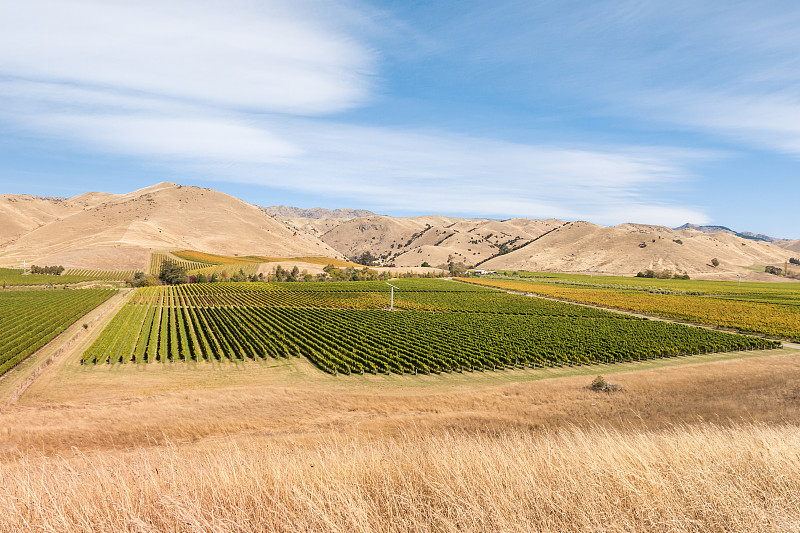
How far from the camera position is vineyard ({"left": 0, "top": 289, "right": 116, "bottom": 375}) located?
4386 cm

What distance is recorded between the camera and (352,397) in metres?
33.1

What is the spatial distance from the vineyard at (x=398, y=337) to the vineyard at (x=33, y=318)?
18.6ft

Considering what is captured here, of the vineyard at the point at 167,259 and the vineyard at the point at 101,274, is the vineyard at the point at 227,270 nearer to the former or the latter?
the vineyard at the point at 167,259

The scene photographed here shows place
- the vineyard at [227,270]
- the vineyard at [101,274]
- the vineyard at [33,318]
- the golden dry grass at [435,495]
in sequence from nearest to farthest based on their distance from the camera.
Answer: the golden dry grass at [435,495] → the vineyard at [33,318] → the vineyard at [101,274] → the vineyard at [227,270]

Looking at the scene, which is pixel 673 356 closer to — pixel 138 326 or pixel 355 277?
pixel 138 326

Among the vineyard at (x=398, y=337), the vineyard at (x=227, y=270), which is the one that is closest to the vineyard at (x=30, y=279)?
the vineyard at (x=227, y=270)

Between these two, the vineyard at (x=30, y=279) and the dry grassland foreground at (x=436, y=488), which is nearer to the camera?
the dry grassland foreground at (x=436, y=488)

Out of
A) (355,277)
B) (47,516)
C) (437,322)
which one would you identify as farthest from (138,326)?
(355,277)

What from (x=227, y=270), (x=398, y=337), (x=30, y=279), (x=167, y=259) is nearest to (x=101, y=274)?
(x=167, y=259)

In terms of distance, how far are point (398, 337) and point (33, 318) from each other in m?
55.0

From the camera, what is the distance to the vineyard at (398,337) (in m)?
43.2

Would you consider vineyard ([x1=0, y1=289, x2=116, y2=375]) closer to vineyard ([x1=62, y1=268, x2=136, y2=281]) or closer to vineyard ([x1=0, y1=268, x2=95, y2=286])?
vineyard ([x1=0, y1=268, x2=95, y2=286])

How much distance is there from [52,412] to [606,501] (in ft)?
120

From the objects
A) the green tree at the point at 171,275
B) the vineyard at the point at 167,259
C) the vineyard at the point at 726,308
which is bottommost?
the vineyard at the point at 726,308
